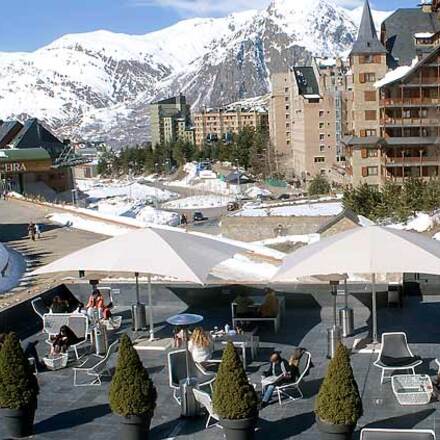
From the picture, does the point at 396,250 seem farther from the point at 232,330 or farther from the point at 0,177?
the point at 0,177

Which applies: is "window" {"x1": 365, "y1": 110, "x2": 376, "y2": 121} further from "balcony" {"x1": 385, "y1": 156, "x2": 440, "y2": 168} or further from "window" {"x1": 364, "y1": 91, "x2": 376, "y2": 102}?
"balcony" {"x1": 385, "y1": 156, "x2": 440, "y2": 168}

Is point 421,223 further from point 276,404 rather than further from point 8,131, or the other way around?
point 8,131

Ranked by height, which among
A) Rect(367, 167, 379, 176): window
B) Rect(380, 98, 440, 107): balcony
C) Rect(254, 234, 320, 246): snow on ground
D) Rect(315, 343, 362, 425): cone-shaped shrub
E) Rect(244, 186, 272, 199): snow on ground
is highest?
Rect(380, 98, 440, 107): balcony

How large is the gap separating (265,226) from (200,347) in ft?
114

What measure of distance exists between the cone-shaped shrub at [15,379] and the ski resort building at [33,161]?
6638 centimetres

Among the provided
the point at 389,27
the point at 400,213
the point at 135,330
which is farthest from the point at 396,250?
the point at 389,27

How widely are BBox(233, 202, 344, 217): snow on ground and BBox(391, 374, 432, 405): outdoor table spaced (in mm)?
34760

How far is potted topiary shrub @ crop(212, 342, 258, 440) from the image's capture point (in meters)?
8.24

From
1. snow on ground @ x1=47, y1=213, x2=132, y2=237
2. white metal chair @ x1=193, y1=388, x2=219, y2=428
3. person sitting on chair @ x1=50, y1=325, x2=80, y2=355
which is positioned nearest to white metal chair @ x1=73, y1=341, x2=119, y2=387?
person sitting on chair @ x1=50, y1=325, x2=80, y2=355

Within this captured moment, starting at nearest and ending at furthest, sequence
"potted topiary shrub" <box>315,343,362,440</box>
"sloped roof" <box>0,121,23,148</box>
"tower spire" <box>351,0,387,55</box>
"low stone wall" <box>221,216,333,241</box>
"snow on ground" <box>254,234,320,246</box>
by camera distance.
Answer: "potted topiary shrub" <box>315,343,362,440</box> < "snow on ground" <box>254,234,320,246</box> < "low stone wall" <box>221,216,333,241</box> < "tower spire" <box>351,0,387,55</box> < "sloped roof" <box>0,121,23,148</box>

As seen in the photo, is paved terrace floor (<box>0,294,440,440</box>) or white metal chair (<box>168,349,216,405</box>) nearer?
paved terrace floor (<box>0,294,440,440</box>)

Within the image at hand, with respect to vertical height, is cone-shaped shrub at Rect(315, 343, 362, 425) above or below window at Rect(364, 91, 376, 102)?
below

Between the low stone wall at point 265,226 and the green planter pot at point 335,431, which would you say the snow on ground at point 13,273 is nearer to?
the green planter pot at point 335,431

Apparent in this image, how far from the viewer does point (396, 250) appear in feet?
36.7
